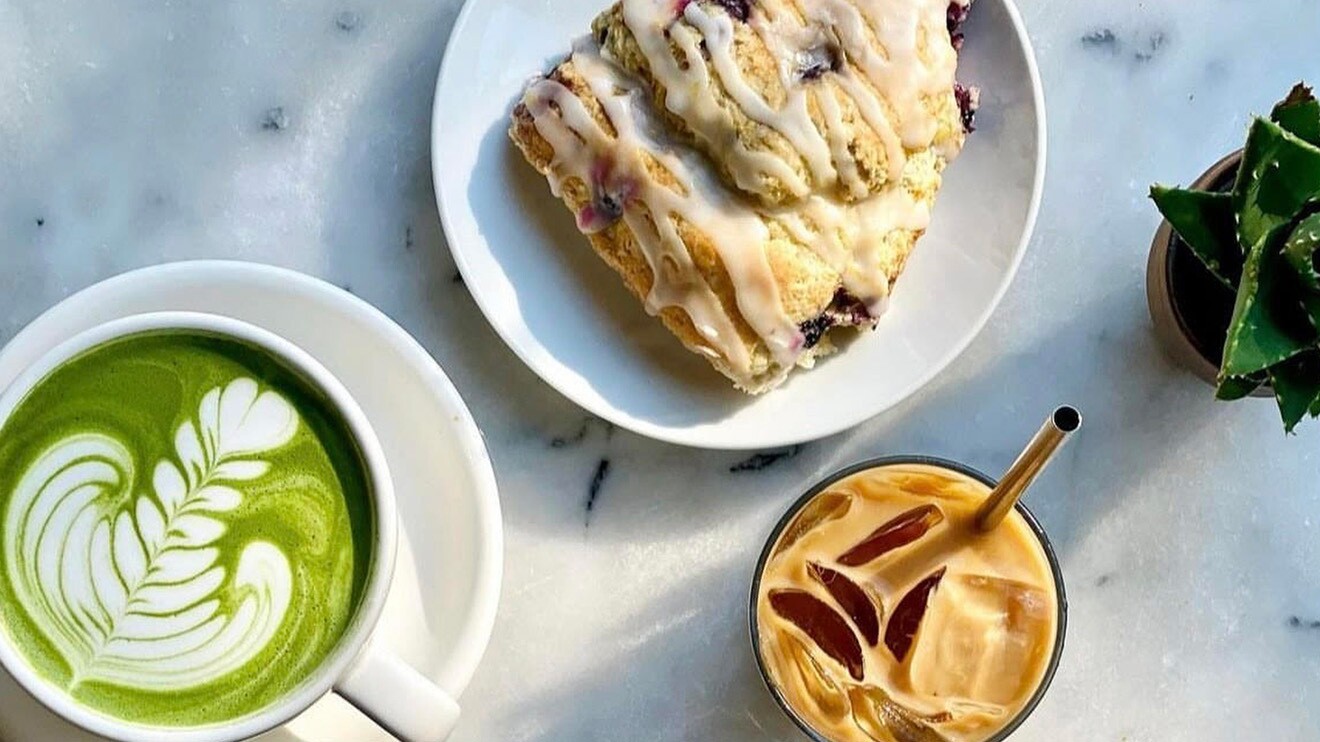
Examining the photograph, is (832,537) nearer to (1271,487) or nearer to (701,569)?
(701,569)

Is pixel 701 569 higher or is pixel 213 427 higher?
pixel 213 427

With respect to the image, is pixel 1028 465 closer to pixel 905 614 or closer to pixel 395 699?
pixel 905 614

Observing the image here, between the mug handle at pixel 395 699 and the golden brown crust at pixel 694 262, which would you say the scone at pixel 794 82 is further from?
the mug handle at pixel 395 699

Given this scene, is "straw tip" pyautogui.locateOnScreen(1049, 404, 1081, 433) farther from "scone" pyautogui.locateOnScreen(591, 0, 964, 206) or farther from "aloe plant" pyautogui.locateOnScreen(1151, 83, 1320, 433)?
"scone" pyautogui.locateOnScreen(591, 0, 964, 206)

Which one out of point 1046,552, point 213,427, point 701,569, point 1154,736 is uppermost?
point 213,427

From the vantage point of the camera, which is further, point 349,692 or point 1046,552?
point 1046,552

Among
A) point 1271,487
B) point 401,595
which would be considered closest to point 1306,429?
point 1271,487

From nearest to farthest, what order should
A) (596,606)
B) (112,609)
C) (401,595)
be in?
(112,609) → (401,595) → (596,606)

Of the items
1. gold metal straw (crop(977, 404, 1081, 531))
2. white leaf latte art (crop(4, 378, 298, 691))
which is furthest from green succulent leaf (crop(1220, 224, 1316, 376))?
white leaf latte art (crop(4, 378, 298, 691))

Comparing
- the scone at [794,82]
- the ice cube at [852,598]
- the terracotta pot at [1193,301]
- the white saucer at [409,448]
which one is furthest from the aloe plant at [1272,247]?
the white saucer at [409,448]
